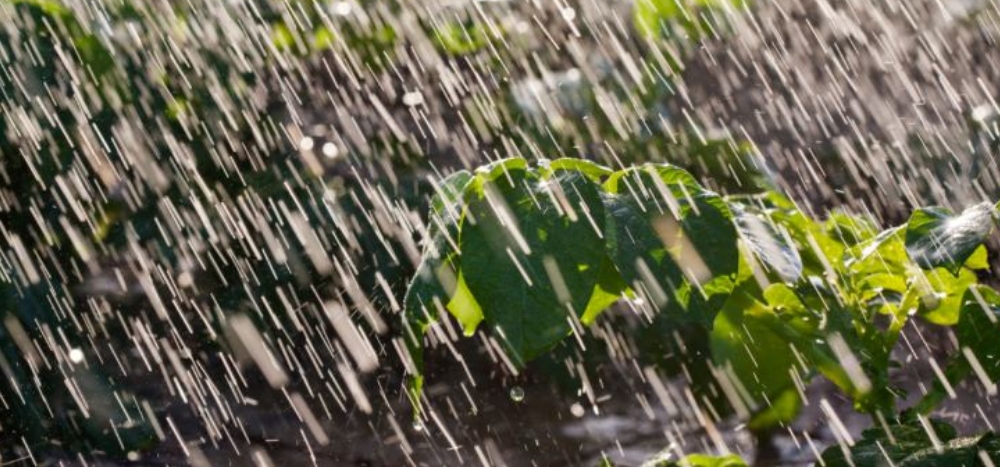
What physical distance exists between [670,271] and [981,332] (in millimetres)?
308

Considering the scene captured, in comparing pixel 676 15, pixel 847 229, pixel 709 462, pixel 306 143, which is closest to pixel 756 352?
pixel 709 462

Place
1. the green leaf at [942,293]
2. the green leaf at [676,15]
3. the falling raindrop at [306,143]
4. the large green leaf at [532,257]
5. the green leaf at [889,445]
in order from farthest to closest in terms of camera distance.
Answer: the falling raindrop at [306,143], the green leaf at [676,15], the green leaf at [942,293], the green leaf at [889,445], the large green leaf at [532,257]

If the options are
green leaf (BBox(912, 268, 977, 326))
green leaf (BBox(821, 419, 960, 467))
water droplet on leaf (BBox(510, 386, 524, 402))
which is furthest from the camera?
water droplet on leaf (BBox(510, 386, 524, 402))

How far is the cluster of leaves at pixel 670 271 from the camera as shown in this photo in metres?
0.53

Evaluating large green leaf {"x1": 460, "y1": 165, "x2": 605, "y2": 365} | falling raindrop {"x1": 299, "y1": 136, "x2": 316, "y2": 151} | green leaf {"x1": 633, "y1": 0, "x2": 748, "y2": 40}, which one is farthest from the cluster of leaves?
falling raindrop {"x1": 299, "y1": 136, "x2": 316, "y2": 151}

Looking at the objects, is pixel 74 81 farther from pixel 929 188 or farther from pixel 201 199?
pixel 929 188

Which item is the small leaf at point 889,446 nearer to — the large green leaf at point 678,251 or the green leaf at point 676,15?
the large green leaf at point 678,251

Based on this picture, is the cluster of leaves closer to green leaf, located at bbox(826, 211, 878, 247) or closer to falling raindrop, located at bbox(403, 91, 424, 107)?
green leaf, located at bbox(826, 211, 878, 247)

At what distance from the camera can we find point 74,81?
1185 millimetres

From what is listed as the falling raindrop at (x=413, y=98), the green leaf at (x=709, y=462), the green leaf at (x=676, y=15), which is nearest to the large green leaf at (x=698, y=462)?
the green leaf at (x=709, y=462)

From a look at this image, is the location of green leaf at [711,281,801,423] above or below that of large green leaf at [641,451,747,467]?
above

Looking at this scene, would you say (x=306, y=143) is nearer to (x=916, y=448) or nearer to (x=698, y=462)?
(x=698, y=462)

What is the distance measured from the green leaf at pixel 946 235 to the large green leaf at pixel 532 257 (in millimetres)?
226

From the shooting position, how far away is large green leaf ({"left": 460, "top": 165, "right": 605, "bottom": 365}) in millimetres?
520
